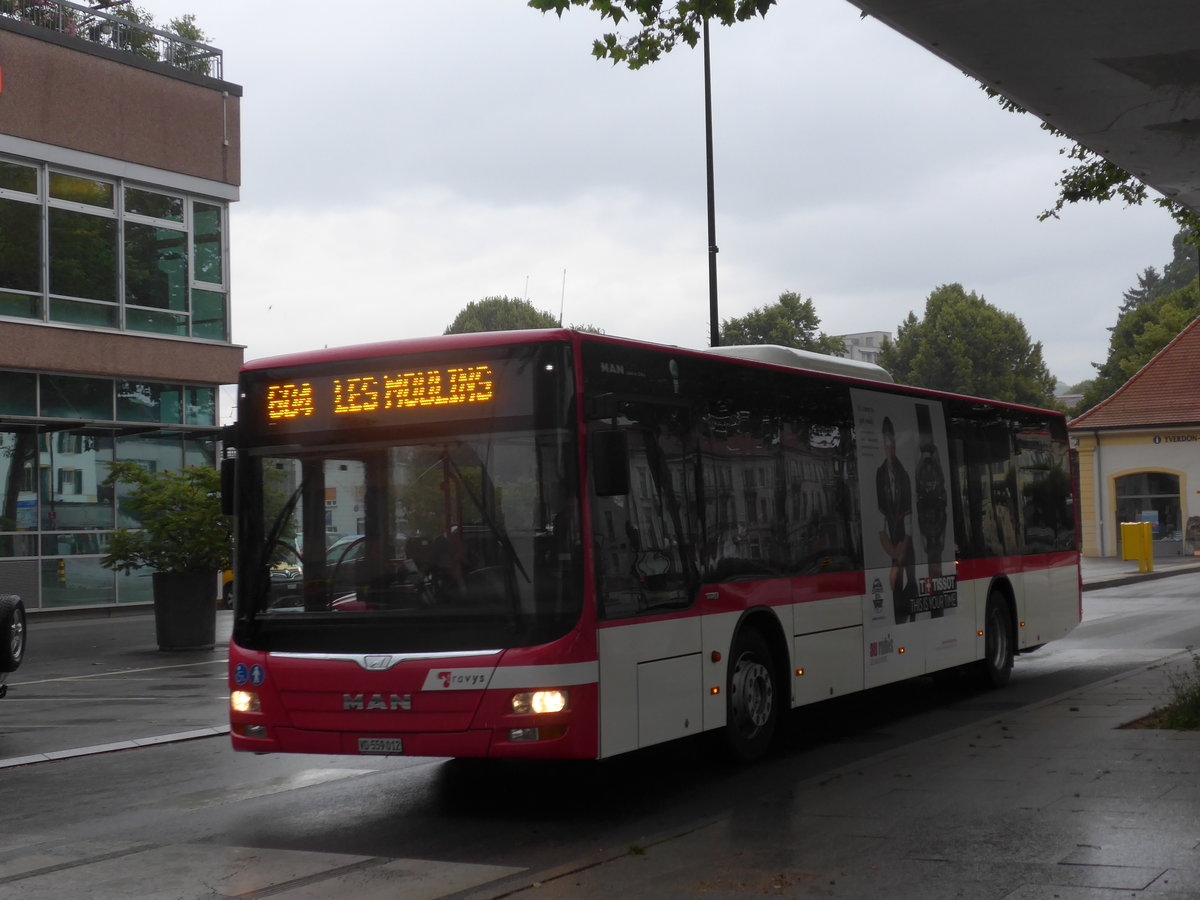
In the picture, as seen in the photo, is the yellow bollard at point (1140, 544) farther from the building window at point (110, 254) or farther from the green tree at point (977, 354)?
the green tree at point (977, 354)

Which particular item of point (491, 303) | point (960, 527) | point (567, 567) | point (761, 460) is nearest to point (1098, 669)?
point (960, 527)

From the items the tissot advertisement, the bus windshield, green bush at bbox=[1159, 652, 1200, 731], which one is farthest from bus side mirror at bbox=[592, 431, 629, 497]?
green bush at bbox=[1159, 652, 1200, 731]

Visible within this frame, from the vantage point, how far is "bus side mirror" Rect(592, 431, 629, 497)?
8.12m

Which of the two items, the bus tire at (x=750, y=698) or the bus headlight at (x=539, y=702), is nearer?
the bus headlight at (x=539, y=702)

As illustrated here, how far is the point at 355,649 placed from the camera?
27.5 ft

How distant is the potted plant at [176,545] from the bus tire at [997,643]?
10.5 m

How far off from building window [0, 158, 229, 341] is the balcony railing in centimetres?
269

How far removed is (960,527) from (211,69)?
21.9 metres

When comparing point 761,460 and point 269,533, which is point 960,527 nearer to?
point 761,460

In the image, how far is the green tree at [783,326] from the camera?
7844 centimetres

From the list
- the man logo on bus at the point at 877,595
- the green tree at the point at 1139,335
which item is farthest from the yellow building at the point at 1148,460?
the man logo on bus at the point at 877,595

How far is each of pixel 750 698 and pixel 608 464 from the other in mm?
2559

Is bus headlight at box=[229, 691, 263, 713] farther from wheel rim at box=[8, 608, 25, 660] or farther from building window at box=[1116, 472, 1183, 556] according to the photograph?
building window at box=[1116, 472, 1183, 556]

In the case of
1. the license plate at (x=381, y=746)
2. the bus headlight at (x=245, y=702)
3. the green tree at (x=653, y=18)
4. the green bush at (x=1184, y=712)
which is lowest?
the green bush at (x=1184, y=712)
